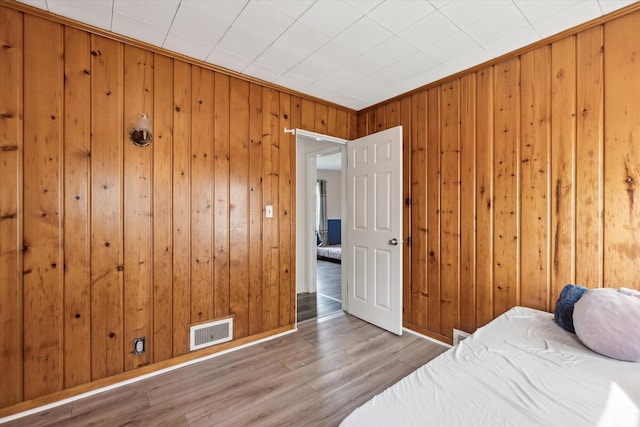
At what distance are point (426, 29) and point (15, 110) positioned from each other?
2.71 meters

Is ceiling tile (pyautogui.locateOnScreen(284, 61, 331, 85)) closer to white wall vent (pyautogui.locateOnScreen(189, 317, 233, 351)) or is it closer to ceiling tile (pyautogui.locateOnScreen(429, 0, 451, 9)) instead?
ceiling tile (pyautogui.locateOnScreen(429, 0, 451, 9))

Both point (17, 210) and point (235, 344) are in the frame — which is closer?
point (17, 210)

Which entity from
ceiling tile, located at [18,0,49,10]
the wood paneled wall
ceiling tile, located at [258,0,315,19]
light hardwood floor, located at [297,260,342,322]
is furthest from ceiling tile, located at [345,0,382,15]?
light hardwood floor, located at [297,260,342,322]

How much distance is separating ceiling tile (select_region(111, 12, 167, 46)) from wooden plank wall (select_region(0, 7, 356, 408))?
12cm

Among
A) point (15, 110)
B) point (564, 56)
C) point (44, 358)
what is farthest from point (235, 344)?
point (564, 56)

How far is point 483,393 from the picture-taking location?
1165 millimetres

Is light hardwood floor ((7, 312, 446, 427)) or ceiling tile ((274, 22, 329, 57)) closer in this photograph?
light hardwood floor ((7, 312, 446, 427))

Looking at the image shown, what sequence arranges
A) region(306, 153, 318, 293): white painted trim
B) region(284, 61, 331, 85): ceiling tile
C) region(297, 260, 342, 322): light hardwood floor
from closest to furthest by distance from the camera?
1. region(284, 61, 331, 85): ceiling tile
2. region(297, 260, 342, 322): light hardwood floor
3. region(306, 153, 318, 293): white painted trim

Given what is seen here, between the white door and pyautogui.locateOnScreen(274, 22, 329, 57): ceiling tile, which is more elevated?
pyautogui.locateOnScreen(274, 22, 329, 57): ceiling tile

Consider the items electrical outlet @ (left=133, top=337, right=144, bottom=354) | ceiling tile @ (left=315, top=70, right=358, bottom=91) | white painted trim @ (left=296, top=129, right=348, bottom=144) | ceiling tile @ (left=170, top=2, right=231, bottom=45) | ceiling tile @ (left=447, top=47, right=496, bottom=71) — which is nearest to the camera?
ceiling tile @ (left=170, top=2, right=231, bottom=45)

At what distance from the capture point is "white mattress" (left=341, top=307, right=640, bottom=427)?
103 cm

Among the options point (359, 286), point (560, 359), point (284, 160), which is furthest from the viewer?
point (359, 286)

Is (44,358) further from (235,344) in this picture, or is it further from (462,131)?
(462,131)

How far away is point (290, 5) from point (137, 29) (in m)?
1.12
